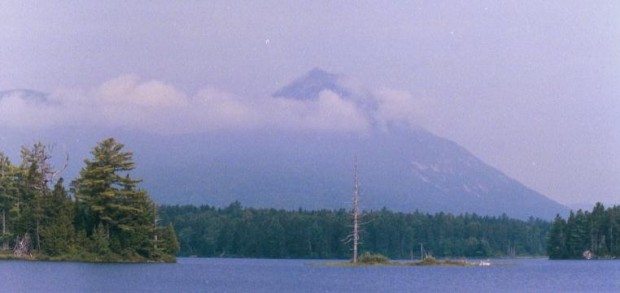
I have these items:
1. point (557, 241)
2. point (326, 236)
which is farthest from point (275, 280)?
point (557, 241)

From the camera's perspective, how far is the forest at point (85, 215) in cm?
8175

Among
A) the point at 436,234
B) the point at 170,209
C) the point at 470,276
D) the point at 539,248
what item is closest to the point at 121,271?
the point at 470,276

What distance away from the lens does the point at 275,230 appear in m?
147

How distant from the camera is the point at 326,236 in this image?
465ft

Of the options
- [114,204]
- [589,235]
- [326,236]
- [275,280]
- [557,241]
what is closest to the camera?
[275,280]

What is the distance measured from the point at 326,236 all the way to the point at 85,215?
61479mm

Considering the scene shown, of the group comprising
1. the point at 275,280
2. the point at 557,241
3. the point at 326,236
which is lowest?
the point at 275,280

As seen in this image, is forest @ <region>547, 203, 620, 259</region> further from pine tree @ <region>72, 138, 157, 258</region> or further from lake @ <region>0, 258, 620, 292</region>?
pine tree @ <region>72, 138, 157, 258</region>

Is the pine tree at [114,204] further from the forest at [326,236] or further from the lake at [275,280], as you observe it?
the forest at [326,236]

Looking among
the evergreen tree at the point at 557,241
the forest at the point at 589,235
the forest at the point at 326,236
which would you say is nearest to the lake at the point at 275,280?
the forest at the point at 589,235

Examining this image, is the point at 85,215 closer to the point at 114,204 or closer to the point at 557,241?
the point at 114,204

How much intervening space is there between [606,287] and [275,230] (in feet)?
Answer: 281

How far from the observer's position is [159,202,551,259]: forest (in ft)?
470

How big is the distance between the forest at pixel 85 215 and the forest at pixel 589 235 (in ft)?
210
